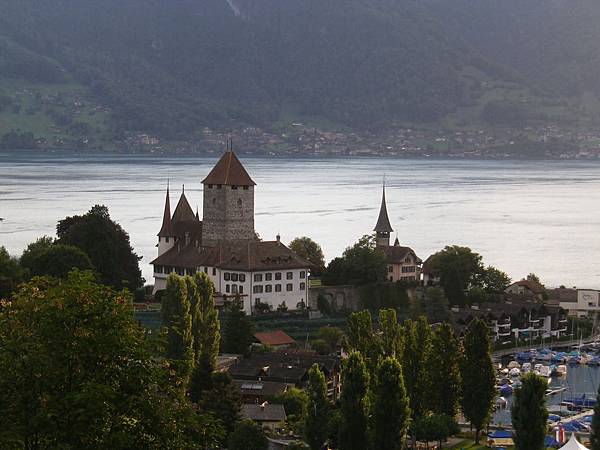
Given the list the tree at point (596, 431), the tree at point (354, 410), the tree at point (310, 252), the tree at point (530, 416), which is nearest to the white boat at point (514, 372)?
the tree at point (310, 252)

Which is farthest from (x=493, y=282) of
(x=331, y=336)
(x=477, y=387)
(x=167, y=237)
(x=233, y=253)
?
(x=477, y=387)

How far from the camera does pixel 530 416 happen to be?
28344 mm

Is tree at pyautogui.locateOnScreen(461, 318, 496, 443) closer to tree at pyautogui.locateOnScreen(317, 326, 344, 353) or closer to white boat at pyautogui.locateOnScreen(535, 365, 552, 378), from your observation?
tree at pyautogui.locateOnScreen(317, 326, 344, 353)

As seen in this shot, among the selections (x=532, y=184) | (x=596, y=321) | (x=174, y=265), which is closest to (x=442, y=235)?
(x=596, y=321)

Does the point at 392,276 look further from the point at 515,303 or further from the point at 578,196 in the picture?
the point at 578,196

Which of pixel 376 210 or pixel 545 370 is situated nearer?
pixel 545 370

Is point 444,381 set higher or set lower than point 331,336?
lower

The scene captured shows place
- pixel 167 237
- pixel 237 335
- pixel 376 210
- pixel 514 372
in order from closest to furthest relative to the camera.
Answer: pixel 237 335 → pixel 514 372 → pixel 167 237 → pixel 376 210

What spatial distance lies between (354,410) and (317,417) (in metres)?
1.61

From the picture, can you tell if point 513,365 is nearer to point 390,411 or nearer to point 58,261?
point 58,261

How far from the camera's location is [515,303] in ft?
185

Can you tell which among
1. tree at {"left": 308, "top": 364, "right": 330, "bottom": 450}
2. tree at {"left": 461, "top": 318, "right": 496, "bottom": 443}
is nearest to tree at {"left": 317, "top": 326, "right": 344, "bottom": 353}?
tree at {"left": 461, "top": 318, "right": 496, "bottom": 443}

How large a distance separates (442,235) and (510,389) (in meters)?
53.9

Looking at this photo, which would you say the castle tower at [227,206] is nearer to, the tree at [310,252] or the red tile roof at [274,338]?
the tree at [310,252]
